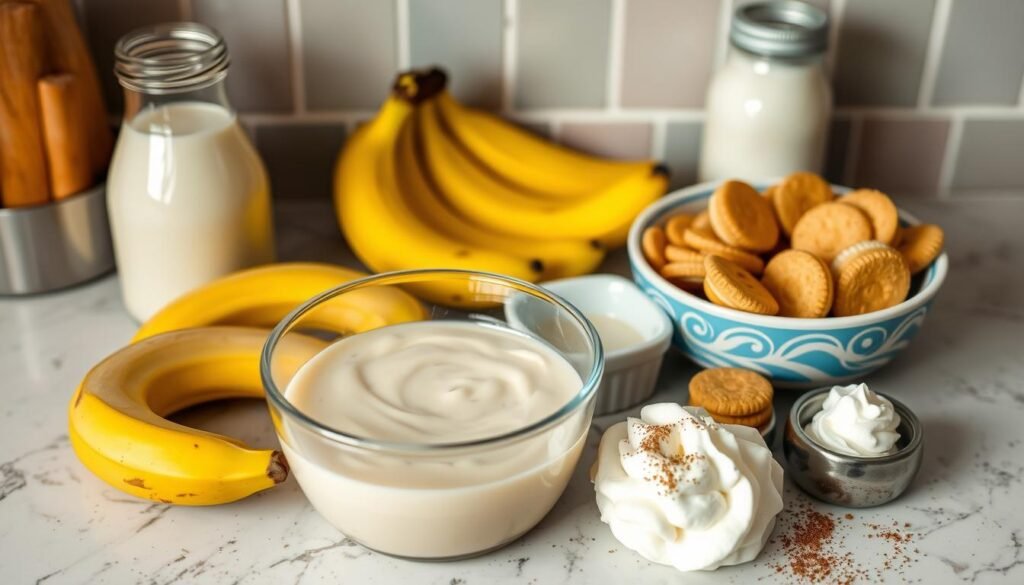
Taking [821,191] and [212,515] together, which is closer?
[212,515]

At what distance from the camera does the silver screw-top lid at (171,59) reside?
98cm

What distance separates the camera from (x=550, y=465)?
75 centimetres

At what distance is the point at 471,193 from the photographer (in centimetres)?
117

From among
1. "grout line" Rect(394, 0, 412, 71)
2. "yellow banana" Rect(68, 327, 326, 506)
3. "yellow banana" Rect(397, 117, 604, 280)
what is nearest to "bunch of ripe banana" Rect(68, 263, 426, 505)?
"yellow banana" Rect(68, 327, 326, 506)

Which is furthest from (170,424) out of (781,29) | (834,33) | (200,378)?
(834,33)

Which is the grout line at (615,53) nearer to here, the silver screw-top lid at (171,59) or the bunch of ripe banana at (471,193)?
the bunch of ripe banana at (471,193)

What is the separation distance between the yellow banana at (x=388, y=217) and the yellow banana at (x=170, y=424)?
0.21 metres

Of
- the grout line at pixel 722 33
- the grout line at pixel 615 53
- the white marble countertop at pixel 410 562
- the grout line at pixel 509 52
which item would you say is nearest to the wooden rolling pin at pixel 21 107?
the white marble countertop at pixel 410 562

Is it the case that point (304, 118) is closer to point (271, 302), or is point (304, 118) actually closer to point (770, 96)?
point (271, 302)

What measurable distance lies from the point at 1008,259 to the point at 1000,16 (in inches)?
10.0

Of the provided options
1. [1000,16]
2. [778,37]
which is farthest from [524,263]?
[1000,16]

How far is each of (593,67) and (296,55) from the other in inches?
12.2

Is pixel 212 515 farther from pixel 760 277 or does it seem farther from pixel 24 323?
pixel 760 277

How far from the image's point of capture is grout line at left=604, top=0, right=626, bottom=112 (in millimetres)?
1166
